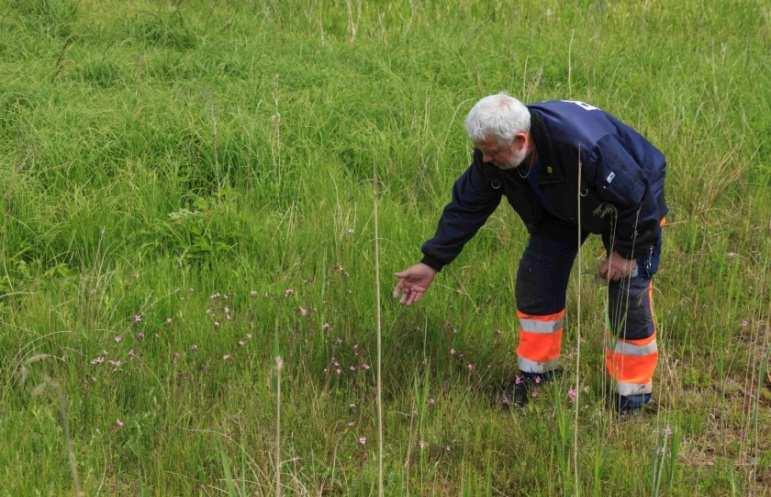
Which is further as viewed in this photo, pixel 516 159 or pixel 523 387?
pixel 523 387

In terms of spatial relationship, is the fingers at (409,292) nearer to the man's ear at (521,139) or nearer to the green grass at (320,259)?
the green grass at (320,259)

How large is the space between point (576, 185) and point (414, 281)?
780 millimetres

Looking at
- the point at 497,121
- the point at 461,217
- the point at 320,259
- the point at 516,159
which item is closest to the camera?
the point at 497,121

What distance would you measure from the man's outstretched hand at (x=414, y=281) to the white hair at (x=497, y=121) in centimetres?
71

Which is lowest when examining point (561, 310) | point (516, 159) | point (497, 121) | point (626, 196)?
point (561, 310)

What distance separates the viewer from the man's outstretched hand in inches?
172

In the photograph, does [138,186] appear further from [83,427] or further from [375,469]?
[375,469]

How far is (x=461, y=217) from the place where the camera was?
4332mm

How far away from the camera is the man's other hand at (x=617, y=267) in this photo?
162 inches

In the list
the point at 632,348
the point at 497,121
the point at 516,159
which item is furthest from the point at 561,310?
the point at 497,121

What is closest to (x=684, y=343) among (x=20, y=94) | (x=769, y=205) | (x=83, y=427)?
(x=769, y=205)

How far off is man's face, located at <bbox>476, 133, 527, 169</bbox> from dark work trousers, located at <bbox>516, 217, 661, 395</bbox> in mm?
495

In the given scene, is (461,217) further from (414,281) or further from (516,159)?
(516,159)

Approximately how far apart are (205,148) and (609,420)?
2.84 m
